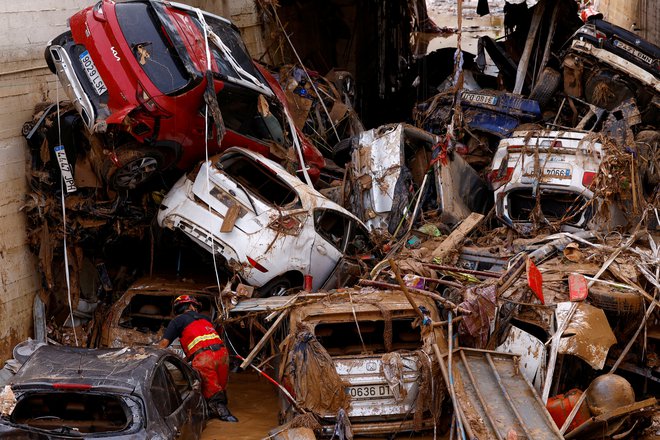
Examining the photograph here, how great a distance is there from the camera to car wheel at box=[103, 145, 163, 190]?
38.7 feet

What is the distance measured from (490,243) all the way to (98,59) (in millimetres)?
5526

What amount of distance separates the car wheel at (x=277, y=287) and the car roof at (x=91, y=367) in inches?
106

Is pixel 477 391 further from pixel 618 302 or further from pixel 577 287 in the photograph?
pixel 618 302

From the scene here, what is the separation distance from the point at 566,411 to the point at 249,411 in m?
3.29

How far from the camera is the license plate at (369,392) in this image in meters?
A: 9.24

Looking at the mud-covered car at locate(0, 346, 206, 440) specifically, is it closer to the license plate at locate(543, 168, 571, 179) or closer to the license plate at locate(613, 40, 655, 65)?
the license plate at locate(543, 168, 571, 179)


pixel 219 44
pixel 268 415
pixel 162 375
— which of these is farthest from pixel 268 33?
pixel 162 375

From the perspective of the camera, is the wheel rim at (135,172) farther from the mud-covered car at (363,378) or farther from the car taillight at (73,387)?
the car taillight at (73,387)

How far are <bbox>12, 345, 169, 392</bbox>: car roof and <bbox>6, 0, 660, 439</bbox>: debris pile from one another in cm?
146

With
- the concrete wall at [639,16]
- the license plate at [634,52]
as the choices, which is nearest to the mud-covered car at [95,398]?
the license plate at [634,52]

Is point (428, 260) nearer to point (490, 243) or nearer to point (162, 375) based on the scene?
point (490, 243)

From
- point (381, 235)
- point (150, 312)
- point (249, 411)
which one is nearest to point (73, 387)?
point (249, 411)

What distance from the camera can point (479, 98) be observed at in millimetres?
16828

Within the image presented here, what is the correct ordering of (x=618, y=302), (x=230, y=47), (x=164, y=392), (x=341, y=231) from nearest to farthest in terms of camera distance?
(x=164, y=392) → (x=618, y=302) → (x=341, y=231) → (x=230, y=47)
